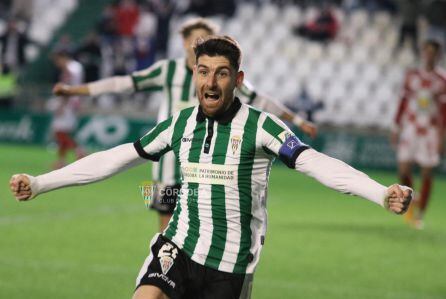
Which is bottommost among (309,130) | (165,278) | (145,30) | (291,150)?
(165,278)

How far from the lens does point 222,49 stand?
489 centimetres

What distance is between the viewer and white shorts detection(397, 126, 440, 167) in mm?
12938

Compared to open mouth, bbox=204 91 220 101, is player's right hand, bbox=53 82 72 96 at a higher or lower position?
higher

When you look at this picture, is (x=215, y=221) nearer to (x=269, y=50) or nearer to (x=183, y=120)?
(x=183, y=120)

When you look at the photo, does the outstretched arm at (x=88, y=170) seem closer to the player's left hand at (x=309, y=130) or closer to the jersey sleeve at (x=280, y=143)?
the jersey sleeve at (x=280, y=143)

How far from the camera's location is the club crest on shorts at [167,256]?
4.89 meters

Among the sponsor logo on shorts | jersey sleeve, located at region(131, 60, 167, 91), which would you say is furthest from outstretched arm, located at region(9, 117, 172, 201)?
jersey sleeve, located at region(131, 60, 167, 91)

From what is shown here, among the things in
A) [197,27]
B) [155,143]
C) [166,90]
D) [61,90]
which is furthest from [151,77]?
[155,143]

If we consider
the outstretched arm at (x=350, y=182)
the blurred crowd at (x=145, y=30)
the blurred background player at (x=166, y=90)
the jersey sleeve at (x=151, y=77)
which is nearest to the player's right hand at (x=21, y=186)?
the outstretched arm at (x=350, y=182)

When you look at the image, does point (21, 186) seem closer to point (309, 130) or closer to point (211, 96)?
point (211, 96)

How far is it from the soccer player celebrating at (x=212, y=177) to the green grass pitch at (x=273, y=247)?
269 cm

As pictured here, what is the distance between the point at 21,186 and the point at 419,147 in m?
8.87

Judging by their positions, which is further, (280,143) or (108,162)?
(108,162)

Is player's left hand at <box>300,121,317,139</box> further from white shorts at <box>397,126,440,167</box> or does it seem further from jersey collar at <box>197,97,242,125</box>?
white shorts at <box>397,126,440,167</box>
